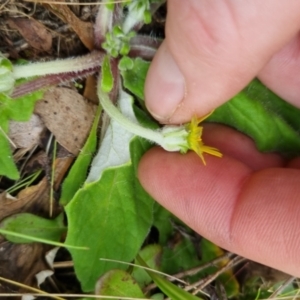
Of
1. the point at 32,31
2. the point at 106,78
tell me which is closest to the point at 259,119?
the point at 106,78

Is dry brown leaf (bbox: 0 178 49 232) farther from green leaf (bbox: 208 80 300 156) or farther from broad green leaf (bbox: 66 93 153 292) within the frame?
green leaf (bbox: 208 80 300 156)

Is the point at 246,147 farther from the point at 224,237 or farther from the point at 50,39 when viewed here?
the point at 50,39

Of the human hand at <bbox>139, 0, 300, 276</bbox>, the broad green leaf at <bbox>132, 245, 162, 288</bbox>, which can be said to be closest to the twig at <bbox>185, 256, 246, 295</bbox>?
the broad green leaf at <bbox>132, 245, 162, 288</bbox>

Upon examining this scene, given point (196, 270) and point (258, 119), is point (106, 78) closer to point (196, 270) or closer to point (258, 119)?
point (258, 119)

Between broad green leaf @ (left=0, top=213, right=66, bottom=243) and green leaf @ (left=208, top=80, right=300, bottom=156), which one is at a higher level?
green leaf @ (left=208, top=80, right=300, bottom=156)

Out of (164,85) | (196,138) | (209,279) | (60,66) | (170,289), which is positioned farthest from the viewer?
(209,279)

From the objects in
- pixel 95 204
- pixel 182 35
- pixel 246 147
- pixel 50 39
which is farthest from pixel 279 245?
pixel 50 39
